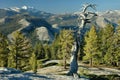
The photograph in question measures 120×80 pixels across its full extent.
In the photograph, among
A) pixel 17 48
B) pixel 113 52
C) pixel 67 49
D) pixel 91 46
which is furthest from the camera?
pixel 113 52

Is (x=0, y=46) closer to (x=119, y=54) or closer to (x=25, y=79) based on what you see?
(x=119, y=54)

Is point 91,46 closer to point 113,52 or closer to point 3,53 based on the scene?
point 113,52

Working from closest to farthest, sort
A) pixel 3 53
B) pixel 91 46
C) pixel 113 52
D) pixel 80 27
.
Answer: pixel 80 27
pixel 3 53
pixel 91 46
pixel 113 52

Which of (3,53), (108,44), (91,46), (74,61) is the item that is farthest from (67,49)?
(74,61)

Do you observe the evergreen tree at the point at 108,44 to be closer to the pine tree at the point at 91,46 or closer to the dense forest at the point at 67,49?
the dense forest at the point at 67,49

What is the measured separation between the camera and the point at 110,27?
94.6m

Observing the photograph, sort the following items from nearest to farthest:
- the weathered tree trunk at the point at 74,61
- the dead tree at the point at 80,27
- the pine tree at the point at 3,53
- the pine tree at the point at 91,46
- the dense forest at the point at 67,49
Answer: the dead tree at the point at 80,27 → the weathered tree trunk at the point at 74,61 → the dense forest at the point at 67,49 → the pine tree at the point at 3,53 → the pine tree at the point at 91,46

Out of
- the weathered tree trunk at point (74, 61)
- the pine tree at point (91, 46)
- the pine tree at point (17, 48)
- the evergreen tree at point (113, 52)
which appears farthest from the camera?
the pine tree at point (91, 46)

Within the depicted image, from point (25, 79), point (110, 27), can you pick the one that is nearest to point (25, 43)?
point (110, 27)

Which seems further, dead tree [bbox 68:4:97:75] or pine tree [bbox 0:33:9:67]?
pine tree [bbox 0:33:9:67]

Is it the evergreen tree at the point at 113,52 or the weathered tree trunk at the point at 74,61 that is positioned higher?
the evergreen tree at the point at 113,52

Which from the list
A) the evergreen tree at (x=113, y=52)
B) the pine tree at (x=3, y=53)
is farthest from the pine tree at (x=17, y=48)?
the evergreen tree at (x=113, y=52)

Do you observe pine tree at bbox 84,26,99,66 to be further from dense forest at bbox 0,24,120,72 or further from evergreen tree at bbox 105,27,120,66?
evergreen tree at bbox 105,27,120,66

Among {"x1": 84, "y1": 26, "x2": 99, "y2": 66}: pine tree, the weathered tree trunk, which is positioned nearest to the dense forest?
{"x1": 84, "y1": 26, "x2": 99, "y2": 66}: pine tree
